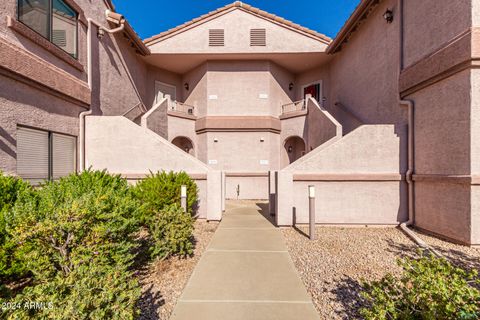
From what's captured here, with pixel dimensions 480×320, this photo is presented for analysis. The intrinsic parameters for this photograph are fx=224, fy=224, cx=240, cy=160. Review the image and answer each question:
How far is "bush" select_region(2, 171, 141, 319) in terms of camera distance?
2.37 meters

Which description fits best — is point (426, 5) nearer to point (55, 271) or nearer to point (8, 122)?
point (55, 271)

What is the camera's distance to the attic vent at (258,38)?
14859mm

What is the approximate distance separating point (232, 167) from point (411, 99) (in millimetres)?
9874

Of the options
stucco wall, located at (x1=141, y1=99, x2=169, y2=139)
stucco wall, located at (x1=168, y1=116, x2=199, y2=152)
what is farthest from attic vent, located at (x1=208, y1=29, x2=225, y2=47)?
stucco wall, located at (x1=168, y1=116, x2=199, y2=152)

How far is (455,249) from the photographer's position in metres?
6.09

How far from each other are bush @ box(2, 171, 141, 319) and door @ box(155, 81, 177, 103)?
13279 mm

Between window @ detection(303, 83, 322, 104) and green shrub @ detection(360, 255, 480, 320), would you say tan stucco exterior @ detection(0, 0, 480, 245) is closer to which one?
window @ detection(303, 83, 322, 104)

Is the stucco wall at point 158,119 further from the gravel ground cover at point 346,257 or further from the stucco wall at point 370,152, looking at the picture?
the gravel ground cover at point 346,257

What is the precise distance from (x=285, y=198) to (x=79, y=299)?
264 inches

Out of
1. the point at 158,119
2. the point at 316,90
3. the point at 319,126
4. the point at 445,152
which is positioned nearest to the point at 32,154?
the point at 158,119

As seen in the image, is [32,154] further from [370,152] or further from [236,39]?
[236,39]

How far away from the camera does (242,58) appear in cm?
1530

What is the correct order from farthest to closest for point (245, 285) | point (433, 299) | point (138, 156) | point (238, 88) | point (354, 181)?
point (238, 88) < point (138, 156) < point (354, 181) < point (245, 285) < point (433, 299)

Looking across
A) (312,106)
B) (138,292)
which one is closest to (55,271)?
(138,292)
